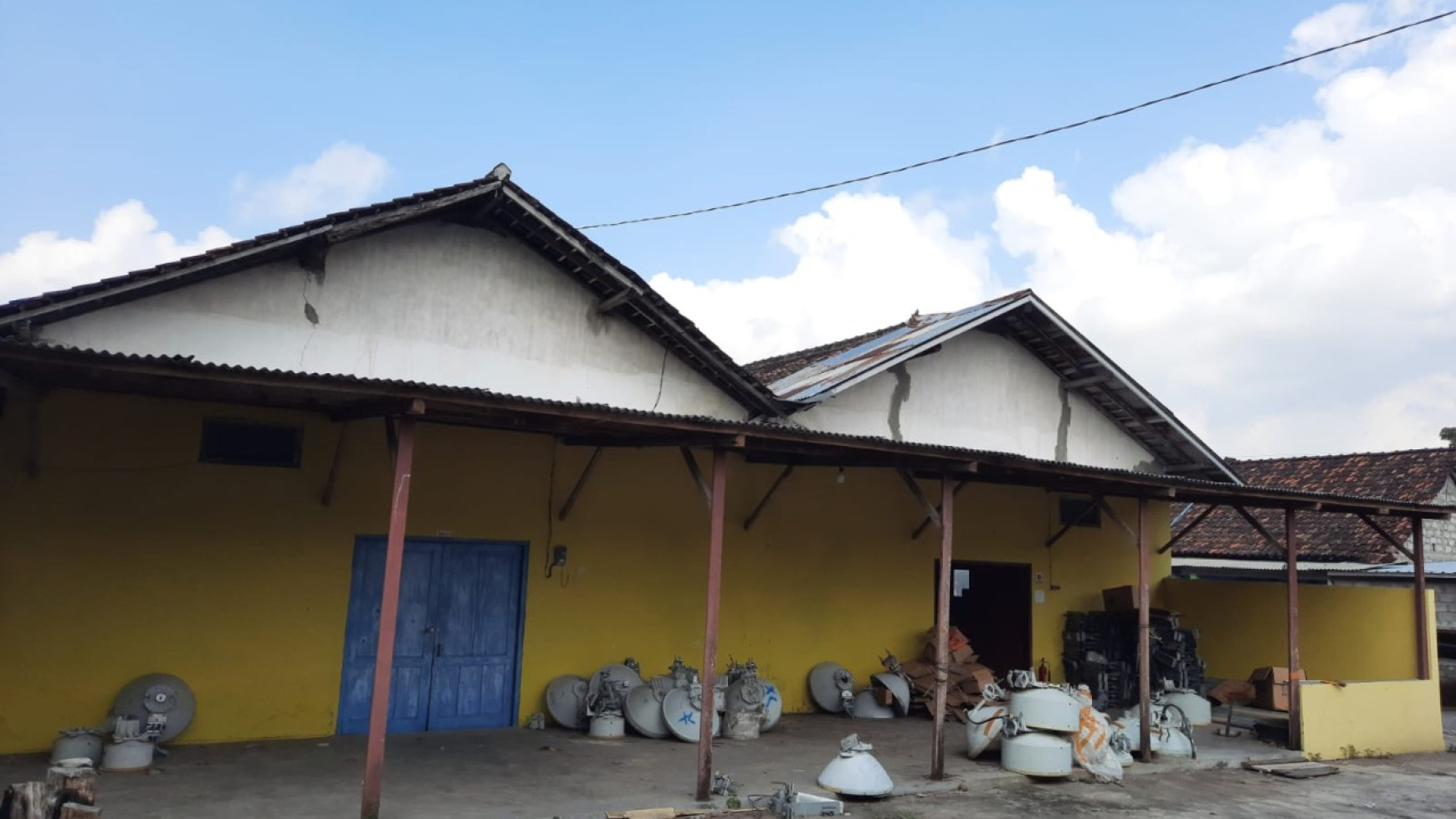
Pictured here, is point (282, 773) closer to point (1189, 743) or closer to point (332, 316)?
point (332, 316)

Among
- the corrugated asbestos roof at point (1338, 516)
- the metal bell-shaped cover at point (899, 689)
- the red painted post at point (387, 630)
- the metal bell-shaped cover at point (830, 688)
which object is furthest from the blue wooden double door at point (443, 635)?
the corrugated asbestos roof at point (1338, 516)

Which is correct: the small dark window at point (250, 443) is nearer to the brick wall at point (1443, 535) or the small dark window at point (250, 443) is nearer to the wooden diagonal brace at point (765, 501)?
the wooden diagonal brace at point (765, 501)

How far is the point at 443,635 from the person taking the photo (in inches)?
413

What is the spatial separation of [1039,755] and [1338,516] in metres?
13.7

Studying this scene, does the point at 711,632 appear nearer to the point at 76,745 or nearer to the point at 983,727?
the point at 983,727

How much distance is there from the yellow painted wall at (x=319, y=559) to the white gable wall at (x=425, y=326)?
1.93 ft

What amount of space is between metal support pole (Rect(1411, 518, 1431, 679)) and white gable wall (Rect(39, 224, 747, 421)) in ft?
28.6

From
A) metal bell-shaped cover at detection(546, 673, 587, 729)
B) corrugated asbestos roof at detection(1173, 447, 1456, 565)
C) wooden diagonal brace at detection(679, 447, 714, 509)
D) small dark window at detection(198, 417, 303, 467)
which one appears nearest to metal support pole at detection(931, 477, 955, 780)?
wooden diagonal brace at detection(679, 447, 714, 509)

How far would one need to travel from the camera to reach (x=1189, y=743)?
11.0 metres

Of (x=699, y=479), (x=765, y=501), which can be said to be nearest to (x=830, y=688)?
(x=765, y=501)

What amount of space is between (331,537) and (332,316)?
2.14 metres

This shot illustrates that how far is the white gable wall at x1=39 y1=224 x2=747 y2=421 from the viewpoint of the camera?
30.4 ft

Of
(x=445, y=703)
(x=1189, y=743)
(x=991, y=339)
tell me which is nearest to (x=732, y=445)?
(x=445, y=703)

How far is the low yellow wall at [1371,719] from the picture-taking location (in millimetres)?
11727
